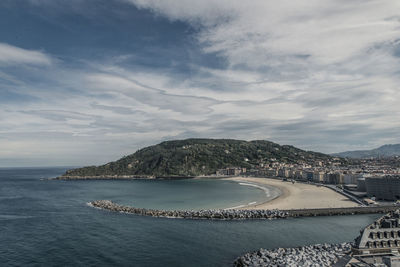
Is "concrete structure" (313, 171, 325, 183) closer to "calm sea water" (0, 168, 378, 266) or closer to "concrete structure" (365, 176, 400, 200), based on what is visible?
"concrete structure" (365, 176, 400, 200)

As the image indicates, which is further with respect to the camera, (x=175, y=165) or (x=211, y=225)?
(x=175, y=165)

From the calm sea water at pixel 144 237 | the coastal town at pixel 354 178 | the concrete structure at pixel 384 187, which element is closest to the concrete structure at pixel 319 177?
the coastal town at pixel 354 178

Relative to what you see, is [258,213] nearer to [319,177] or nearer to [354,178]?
[354,178]

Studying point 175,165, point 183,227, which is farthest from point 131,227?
point 175,165

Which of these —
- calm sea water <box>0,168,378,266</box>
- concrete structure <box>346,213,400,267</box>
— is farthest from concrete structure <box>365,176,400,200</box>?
concrete structure <box>346,213,400,267</box>

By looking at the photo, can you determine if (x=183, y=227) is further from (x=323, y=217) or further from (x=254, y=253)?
(x=323, y=217)
